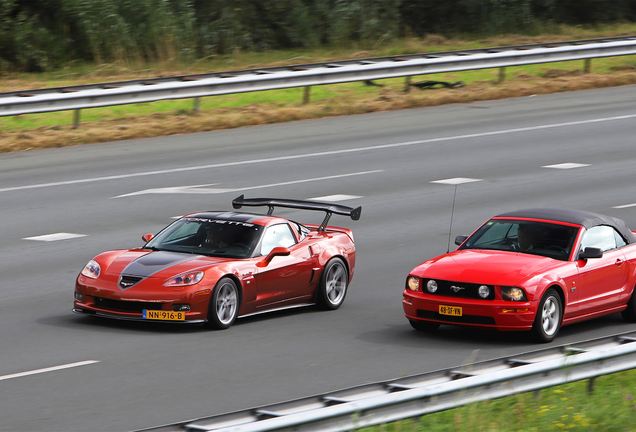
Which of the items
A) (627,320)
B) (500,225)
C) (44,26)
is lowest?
(627,320)

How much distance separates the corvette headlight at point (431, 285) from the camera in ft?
36.9

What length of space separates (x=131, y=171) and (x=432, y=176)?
5.49m

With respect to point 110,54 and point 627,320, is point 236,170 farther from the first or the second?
point 110,54

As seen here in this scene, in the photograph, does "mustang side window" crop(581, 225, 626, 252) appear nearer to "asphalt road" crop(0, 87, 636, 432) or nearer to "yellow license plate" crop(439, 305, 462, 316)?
"asphalt road" crop(0, 87, 636, 432)

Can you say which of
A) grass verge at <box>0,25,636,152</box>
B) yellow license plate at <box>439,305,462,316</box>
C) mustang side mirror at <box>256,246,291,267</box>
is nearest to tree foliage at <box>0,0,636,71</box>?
grass verge at <box>0,25,636,152</box>

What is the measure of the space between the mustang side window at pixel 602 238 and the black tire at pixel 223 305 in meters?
3.69

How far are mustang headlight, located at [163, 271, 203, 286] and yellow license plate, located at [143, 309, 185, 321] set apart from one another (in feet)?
0.96

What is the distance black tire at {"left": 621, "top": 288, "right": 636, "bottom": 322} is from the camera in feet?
39.7

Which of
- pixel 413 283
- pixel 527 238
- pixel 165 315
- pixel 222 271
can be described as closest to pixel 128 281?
pixel 165 315

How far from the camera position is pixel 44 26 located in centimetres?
3350

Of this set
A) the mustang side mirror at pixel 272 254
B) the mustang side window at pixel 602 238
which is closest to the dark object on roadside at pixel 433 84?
the mustang side window at pixel 602 238

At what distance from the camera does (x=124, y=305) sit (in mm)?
11344

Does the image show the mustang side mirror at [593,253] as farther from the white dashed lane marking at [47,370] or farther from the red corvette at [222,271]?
the white dashed lane marking at [47,370]

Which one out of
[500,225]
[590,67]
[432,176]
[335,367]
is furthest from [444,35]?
[335,367]
